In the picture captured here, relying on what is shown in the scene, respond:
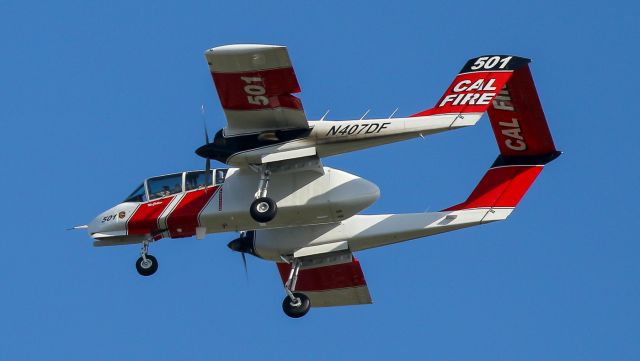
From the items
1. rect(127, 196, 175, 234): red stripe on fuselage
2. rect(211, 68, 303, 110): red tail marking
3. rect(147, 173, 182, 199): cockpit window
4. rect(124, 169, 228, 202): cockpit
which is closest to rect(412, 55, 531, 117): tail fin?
rect(211, 68, 303, 110): red tail marking

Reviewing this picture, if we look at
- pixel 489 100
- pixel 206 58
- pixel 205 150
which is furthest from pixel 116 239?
pixel 489 100

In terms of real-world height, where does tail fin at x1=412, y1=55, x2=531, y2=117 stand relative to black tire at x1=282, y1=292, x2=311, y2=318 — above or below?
above

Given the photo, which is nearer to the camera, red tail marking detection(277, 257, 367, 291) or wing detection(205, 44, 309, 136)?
wing detection(205, 44, 309, 136)

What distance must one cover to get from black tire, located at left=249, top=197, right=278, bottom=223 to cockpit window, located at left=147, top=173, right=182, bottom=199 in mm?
3392

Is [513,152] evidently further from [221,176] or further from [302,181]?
[221,176]

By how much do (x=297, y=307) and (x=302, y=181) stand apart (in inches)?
154

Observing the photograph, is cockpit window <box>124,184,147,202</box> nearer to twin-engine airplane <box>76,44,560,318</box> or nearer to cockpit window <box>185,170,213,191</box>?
twin-engine airplane <box>76,44,560,318</box>

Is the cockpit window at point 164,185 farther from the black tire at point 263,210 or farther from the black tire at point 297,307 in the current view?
the black tire at point 297,307

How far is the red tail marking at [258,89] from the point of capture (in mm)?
41906

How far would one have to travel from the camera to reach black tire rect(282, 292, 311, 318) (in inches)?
1848

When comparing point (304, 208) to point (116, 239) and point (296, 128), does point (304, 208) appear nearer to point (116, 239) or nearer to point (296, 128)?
point (296, 128)

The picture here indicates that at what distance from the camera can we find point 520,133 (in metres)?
46.8

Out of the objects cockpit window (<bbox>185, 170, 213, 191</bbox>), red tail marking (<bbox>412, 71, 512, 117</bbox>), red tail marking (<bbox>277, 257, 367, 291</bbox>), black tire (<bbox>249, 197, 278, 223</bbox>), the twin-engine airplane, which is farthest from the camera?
red tail marking (<bbox>277, 257, 367, 291</bbox>)

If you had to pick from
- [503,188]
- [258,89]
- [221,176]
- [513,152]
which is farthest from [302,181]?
[513,152]
